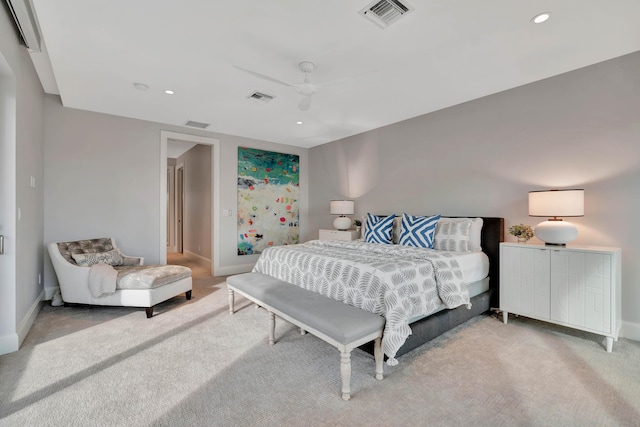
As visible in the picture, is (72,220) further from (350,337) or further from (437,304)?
(437,304)

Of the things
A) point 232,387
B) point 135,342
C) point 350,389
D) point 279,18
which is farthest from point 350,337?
point 279,18

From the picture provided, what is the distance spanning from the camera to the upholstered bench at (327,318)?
1845 mm

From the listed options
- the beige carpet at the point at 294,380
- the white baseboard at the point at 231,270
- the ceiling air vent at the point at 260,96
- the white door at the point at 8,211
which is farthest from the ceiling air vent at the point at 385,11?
the white baseboard at the point at 231,270

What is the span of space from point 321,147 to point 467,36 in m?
3.88

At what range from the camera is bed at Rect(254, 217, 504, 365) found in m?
2.17

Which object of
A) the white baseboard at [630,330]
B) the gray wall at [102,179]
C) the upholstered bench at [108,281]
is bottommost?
the white baseboard at [630,330]

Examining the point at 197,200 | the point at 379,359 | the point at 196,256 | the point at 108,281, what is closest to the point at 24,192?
the point at 108,281

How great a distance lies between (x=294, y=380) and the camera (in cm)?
203

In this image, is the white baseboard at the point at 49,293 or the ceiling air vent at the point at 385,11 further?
the white baseboard at the point at 49,293

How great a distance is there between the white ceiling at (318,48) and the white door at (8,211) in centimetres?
56

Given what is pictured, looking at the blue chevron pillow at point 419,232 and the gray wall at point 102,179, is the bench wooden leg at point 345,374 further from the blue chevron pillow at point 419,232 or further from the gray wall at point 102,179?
the gray wall at point 102,179

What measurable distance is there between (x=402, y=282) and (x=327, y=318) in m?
0.66

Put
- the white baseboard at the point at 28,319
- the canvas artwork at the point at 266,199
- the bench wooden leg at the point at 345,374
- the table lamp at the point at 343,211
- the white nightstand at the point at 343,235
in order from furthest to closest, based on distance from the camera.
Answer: the canvas artwork at the point at 266,199, the table lamp at the point at 343,211, the white nightstand at the point at 343,235, the white baseboard at the point at 28,319, the bench wooden leg at the point at 345,374

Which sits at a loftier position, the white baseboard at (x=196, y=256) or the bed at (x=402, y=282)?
the bed at (x=402, y=282)
